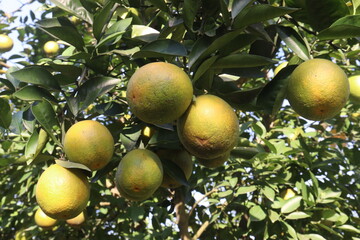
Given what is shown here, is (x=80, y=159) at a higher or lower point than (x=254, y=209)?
higher

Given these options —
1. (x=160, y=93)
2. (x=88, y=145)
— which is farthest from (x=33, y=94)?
(x=160, y=93)

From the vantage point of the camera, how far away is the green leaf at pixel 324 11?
1041 millimetres

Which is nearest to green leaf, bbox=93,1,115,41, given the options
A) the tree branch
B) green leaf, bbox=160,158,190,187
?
green leaf, bbox=160,158,190,187

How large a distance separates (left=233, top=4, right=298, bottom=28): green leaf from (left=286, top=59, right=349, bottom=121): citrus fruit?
171mm

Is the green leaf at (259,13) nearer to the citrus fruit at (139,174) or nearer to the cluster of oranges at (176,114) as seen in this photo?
the cluster of oranges at (176,114)

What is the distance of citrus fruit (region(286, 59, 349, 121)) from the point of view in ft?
3.32

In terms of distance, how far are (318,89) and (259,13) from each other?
26cm

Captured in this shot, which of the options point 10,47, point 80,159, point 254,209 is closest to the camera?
point 80,159

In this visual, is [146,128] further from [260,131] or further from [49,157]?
[260,131]

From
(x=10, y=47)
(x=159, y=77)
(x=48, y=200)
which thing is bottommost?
(x=10, y=47)

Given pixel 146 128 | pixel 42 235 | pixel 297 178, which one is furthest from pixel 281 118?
pixel 42 235

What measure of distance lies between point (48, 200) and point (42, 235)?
90.3 inches

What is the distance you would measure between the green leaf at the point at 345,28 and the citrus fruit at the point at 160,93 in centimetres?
41

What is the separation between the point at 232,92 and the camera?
47.4 inches
